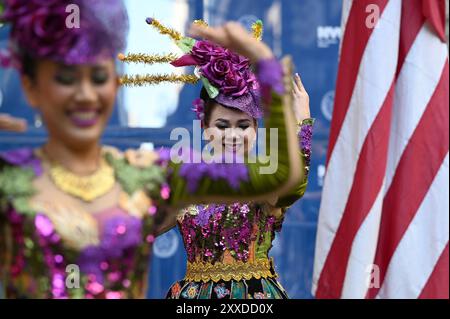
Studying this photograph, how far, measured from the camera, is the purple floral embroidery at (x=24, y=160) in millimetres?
2152

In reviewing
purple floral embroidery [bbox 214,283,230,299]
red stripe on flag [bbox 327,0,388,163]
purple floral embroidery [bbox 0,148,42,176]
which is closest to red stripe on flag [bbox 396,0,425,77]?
red stripe on flag [bbox 327,0,388,163]

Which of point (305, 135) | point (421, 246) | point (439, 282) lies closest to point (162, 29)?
point (305, 135)

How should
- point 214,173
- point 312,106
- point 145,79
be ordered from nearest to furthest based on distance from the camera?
point 214,173 → point 145,79 → point 312,106

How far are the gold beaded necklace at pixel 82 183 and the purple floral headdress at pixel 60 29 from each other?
0.85 feet

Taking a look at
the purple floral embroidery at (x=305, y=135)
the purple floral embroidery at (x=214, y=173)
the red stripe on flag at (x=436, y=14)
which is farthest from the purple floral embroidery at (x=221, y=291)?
the purple floral embroidery at (x=214, y=173)

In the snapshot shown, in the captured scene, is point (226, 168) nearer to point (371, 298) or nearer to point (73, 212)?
point (73, 212)

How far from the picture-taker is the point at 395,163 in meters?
3.66

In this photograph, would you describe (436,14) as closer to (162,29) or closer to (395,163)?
(395,163)

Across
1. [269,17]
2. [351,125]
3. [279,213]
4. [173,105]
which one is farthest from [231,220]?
[269,17]

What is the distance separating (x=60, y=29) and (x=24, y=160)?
322 millimetres

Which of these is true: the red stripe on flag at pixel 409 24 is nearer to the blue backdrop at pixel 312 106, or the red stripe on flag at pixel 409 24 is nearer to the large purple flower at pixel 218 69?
the large purple flower at pixel 218 69

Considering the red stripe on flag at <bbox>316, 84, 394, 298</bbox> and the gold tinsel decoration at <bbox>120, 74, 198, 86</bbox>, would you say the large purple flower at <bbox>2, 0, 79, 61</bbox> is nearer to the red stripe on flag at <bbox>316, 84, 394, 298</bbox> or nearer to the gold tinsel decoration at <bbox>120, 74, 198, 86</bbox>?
the gold tinsel decoration at <bbox>120, 74, 198, 86</bbox>

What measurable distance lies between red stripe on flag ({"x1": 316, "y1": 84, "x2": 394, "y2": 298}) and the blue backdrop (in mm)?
1286

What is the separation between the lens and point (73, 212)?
2123mm
